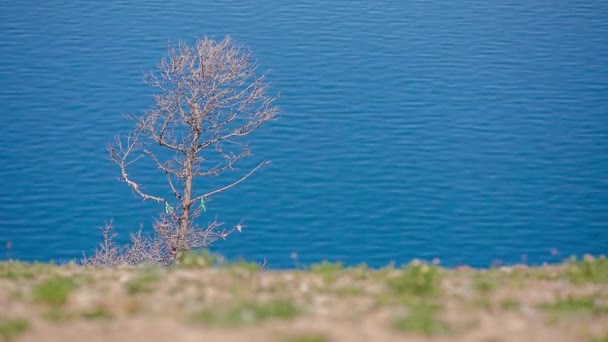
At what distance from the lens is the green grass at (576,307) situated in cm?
1219

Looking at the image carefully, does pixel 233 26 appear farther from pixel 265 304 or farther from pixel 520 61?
pixel 265 304

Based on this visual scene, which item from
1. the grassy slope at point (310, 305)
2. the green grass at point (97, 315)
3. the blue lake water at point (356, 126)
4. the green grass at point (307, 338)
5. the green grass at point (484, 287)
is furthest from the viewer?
the blue lake water at point (356, 126)

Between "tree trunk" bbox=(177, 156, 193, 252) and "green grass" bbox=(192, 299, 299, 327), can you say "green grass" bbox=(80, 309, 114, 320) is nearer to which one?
"green grass" bbox=(192, 299, 299, 327)

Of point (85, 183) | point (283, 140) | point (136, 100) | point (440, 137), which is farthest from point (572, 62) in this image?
point (85, 183)

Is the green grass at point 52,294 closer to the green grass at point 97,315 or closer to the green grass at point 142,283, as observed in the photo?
the green grass at point 97,315

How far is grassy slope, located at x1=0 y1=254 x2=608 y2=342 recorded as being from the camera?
10.8 metres

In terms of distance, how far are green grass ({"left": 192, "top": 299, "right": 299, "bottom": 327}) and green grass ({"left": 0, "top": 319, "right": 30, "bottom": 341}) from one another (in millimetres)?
1965

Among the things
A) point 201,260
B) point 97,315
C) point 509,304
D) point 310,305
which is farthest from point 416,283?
point 97,315

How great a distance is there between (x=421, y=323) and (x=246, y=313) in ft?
6.91

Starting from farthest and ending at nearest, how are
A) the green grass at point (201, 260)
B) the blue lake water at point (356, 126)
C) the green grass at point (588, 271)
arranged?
the blue lake water at point (356, 126), the green grass at point (201, 260), the green grass at point (588, 271)

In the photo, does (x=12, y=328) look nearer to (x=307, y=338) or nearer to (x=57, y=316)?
(x=57, y=316)

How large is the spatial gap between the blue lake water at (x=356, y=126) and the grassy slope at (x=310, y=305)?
36343 mm

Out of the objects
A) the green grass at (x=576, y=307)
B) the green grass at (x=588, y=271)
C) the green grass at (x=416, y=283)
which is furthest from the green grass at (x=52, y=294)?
the green grass at (x=588, y=271)

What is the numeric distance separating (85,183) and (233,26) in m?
29.1
